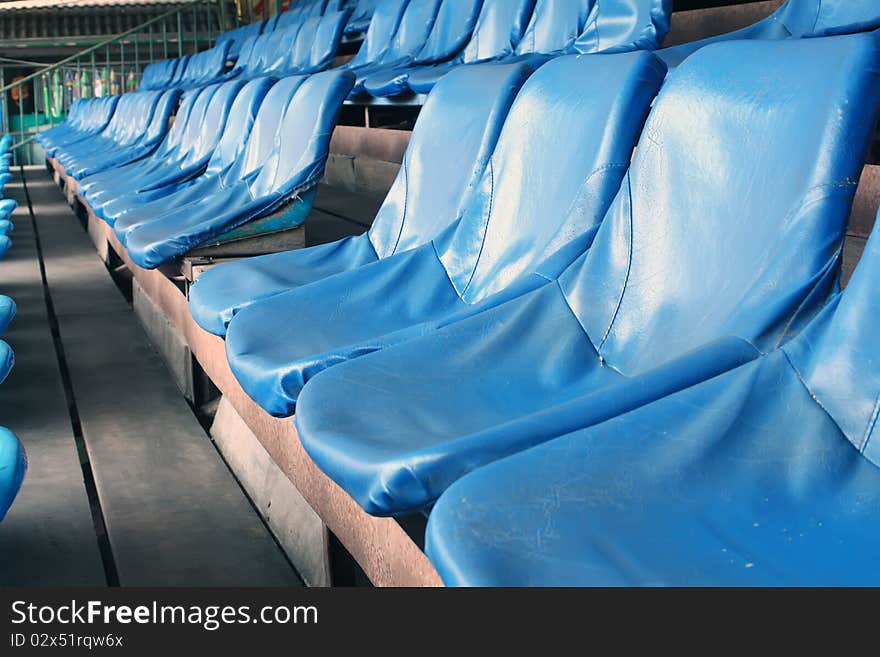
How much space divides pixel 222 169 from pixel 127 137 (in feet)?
8.72

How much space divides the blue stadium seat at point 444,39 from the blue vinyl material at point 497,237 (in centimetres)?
165

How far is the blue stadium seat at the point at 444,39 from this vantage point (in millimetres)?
3258

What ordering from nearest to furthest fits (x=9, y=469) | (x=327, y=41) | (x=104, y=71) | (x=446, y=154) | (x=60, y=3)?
(x=9, y=469)
(x=446, y=154)
(x=327, y=41)
(x=104, y=71)
(x=60, y=3)

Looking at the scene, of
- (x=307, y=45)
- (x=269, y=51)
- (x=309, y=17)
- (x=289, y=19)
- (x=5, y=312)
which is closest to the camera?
(x=5, y=312)

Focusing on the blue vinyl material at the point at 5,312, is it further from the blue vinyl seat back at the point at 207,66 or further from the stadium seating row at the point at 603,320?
the blue vinyl seat back at the point at 207,66

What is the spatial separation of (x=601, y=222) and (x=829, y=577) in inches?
27.7

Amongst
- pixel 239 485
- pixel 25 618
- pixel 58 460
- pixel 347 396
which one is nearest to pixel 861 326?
pixel 347 396

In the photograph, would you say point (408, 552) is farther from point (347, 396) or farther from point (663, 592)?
point (663, 592)

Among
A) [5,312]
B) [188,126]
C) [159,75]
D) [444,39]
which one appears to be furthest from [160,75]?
[5,312]

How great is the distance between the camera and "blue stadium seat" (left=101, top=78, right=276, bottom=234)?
9.22 feet

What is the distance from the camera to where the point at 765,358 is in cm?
94

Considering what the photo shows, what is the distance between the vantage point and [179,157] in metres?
3.84

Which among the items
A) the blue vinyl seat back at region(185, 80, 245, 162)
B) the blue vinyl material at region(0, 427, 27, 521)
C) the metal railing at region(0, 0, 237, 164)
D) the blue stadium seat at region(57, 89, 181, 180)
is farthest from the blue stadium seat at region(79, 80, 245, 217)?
the metal railing at region(0, 0, 237, 164)

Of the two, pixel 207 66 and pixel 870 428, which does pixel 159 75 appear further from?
pixel 870 428
